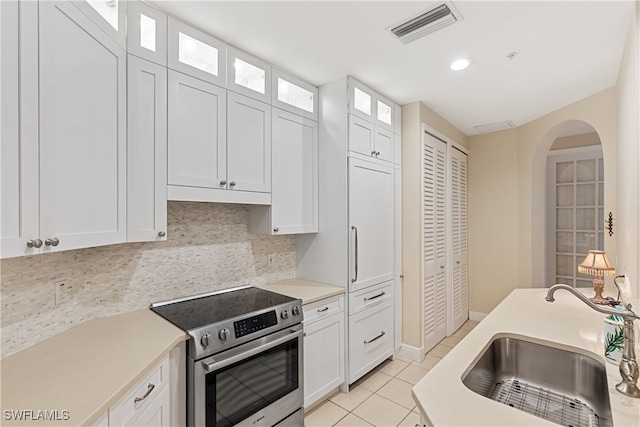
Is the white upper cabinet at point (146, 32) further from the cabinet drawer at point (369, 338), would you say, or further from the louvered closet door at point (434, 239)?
the louvered closet door at point (434, 239)

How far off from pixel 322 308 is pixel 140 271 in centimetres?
125

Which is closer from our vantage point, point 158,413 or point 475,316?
point 158,413

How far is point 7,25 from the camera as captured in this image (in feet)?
3.20

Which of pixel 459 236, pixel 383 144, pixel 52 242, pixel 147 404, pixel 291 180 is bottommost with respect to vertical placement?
pixel 147 404

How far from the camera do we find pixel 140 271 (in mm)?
1932

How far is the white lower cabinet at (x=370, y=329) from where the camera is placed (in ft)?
8.54

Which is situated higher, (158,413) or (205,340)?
(205,340)

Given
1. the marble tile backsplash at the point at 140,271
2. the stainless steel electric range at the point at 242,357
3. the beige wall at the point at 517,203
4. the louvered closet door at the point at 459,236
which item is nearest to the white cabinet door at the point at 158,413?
the stainless steel electric range at the point at 242,357

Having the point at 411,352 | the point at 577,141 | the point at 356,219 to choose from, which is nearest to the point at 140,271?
the point at 356,219

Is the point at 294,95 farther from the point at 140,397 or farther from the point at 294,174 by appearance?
the point at 140,397

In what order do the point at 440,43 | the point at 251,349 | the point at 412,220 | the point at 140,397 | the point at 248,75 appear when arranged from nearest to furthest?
the point at 140,397, the point at 251,349, the point at 440,43, the point at 248,75, the point at 412,220

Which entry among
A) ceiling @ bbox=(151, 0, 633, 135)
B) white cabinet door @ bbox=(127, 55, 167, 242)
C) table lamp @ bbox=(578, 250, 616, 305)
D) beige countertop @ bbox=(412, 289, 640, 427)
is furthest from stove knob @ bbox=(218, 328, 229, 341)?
table lamp @ bbox=(578, 250, 616, 305)

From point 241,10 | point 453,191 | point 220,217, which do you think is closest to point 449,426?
point 220,217

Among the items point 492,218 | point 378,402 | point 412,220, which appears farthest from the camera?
point 492,218
